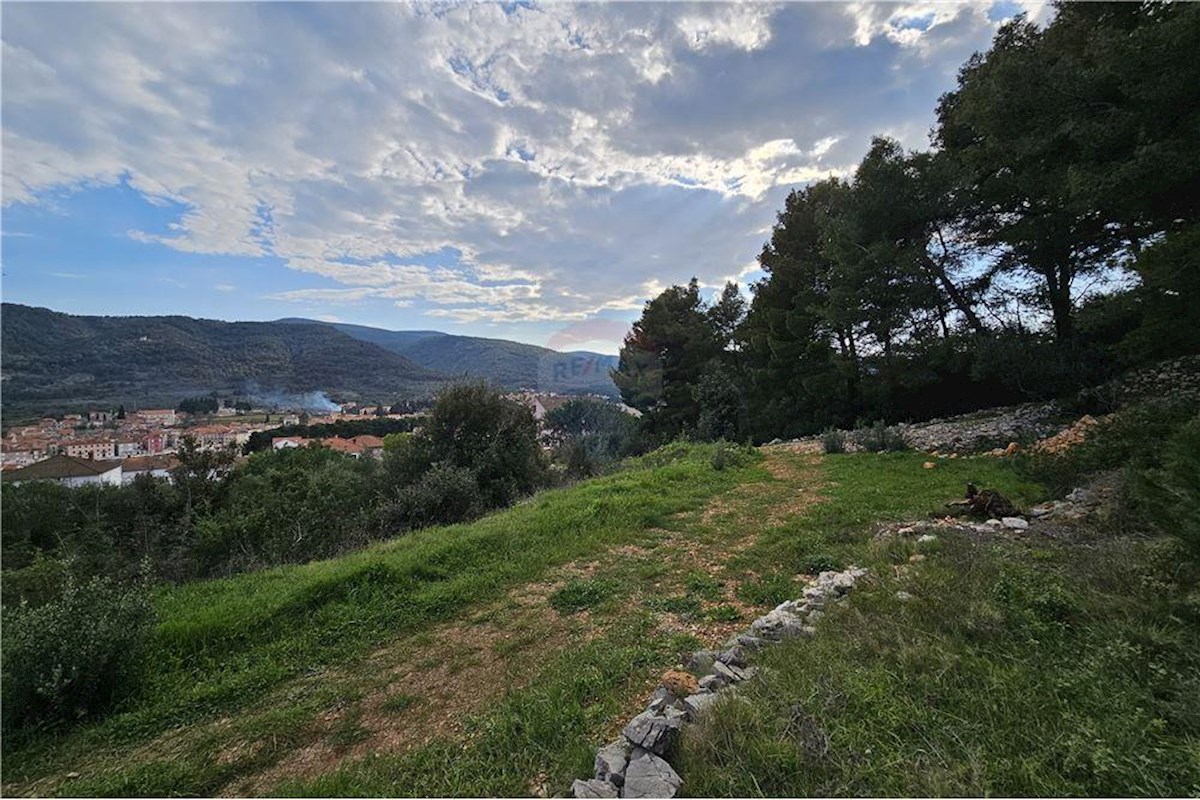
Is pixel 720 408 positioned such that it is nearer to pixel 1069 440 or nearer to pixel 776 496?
pixel 776 496

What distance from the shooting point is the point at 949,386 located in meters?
15.2

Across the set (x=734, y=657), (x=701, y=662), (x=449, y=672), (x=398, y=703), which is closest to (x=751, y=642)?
(x=734, y=657)

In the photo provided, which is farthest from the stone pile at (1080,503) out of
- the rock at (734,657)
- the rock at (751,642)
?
the rock at (734,657)

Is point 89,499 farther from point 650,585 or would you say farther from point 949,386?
point 949,386

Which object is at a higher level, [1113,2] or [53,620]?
[1113,2]

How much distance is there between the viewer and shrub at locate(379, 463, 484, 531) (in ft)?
30.3

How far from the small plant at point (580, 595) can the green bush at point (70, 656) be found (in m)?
3.19

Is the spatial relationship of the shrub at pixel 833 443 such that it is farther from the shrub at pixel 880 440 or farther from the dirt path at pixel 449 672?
the dirt path at pixel 449 672

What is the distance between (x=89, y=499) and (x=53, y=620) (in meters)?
13.6

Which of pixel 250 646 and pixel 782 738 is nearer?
pixel 782 738

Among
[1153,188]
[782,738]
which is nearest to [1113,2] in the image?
[1153,188]

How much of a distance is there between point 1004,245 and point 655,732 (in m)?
15.7

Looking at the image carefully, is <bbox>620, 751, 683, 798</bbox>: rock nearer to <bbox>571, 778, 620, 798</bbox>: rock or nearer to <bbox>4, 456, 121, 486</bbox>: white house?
<bbox>571, 778, 620, 798</bbox>: rock

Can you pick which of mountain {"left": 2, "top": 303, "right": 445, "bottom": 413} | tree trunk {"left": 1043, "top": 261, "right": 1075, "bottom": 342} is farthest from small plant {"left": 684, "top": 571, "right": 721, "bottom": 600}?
tree trunk {"left": 1043, "top": 261, "right": 1075, "bottom": 342}
